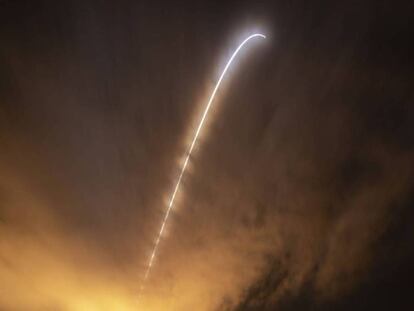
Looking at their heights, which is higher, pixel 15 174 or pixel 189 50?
pixel 189 50

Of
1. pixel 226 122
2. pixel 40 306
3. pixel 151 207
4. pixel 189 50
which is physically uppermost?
pixel 189 50

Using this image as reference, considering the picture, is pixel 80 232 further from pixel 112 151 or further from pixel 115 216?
pixel 112 151

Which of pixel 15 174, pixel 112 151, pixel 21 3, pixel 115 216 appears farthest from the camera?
pixel 115 216

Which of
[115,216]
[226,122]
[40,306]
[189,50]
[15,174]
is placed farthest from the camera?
[40,306]

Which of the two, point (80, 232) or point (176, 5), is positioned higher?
point (176, 5)

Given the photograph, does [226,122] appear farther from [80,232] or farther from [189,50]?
[80,232]

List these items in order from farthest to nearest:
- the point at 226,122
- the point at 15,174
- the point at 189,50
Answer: the point at 15,174, the point at 226,122, the point at 189,50

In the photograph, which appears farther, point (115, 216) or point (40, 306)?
point (40, 306)

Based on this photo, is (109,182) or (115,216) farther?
(115,216)

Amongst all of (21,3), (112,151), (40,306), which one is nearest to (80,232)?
(112,151)

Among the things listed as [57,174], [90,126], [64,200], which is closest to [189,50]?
[90,126]
